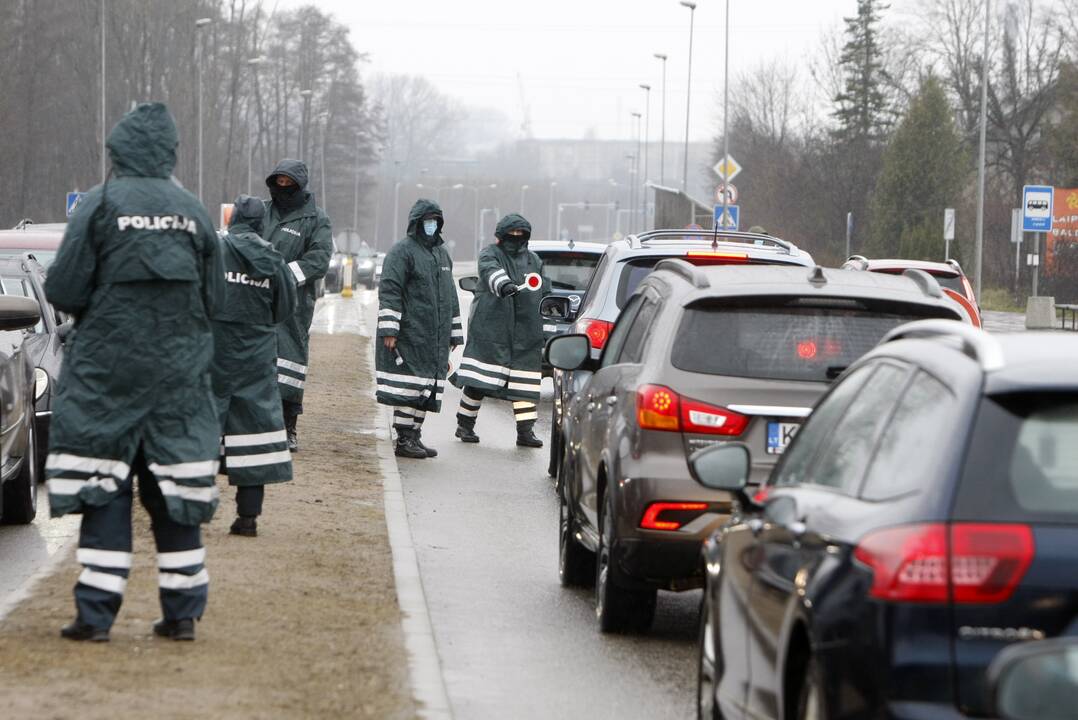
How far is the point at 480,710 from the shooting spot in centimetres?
681

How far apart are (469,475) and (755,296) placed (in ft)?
22.2

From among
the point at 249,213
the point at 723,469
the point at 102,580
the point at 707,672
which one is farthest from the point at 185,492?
the point at 249,213

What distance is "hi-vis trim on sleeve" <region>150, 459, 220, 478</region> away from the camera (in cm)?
701

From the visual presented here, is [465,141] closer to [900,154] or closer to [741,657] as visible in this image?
[900,154]

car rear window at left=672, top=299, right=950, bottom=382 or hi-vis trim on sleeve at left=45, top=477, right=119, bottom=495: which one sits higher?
car rear window at left=672, top=299, right=950, bottom=382

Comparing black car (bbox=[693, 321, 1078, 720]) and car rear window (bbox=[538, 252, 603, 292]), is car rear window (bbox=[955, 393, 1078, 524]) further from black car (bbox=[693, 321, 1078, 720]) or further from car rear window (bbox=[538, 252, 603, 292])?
car rear window (bbox=[538, 252, 603, 292])

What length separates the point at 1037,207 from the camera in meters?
40.3

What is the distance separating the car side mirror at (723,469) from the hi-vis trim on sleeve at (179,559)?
8.29ft

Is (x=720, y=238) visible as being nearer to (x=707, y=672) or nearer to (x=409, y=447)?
(x=409, y=447)

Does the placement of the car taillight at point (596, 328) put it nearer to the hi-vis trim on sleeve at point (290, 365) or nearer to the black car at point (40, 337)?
the hi-vis trim on sleeve at point (290, 365)

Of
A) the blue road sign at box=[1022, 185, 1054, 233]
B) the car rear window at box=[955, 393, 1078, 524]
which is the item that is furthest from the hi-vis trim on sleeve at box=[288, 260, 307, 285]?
the blue road sign at box=[1022, 185, 1054, 233]

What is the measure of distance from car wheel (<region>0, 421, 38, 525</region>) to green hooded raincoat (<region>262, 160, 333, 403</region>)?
2224mm

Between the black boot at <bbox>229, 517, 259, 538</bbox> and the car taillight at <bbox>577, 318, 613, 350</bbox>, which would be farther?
the car taillight at <bbox>577, 318, 613, 350</bbox>

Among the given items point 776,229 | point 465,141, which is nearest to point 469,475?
point 776,229
